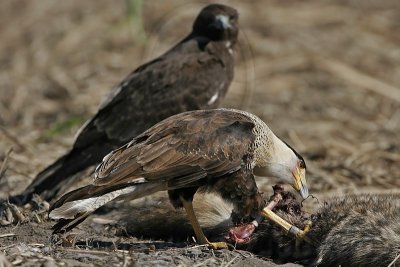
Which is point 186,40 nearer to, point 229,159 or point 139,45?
point 229,159

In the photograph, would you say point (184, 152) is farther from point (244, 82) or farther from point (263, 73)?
point (263, 73)

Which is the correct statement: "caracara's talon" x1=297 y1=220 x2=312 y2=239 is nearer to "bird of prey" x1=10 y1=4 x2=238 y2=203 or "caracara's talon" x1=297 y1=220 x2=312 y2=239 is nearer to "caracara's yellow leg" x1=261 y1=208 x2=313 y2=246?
"caracara's yellow leg" x1=261 y1=208 x2=313 y2=246

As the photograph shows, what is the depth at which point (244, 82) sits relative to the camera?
1270 centimetres

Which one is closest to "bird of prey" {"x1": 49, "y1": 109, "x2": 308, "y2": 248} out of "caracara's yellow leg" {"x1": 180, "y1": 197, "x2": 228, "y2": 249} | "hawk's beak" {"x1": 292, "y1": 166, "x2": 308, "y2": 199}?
"caracara's yellow leg" {"x1": 180, "y1": 197, "x2": 228, "y2": 249}

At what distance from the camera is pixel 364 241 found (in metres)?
5.61

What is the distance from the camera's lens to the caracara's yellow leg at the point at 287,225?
19.5ft

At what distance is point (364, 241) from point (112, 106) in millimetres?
3435

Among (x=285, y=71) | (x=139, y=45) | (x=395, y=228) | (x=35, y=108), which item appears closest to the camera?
(x=395, y=228)

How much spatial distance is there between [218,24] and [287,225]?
10.8 feet

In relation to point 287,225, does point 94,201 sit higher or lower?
higher

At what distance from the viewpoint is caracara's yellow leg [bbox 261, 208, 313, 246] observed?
5957mm

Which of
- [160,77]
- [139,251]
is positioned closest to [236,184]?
[139,251]

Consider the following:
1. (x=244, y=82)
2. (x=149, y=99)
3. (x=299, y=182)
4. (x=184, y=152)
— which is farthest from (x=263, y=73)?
(x=184, y=152)

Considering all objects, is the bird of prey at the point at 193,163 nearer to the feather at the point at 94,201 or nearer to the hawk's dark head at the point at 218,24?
the feather at the point at 94,201
